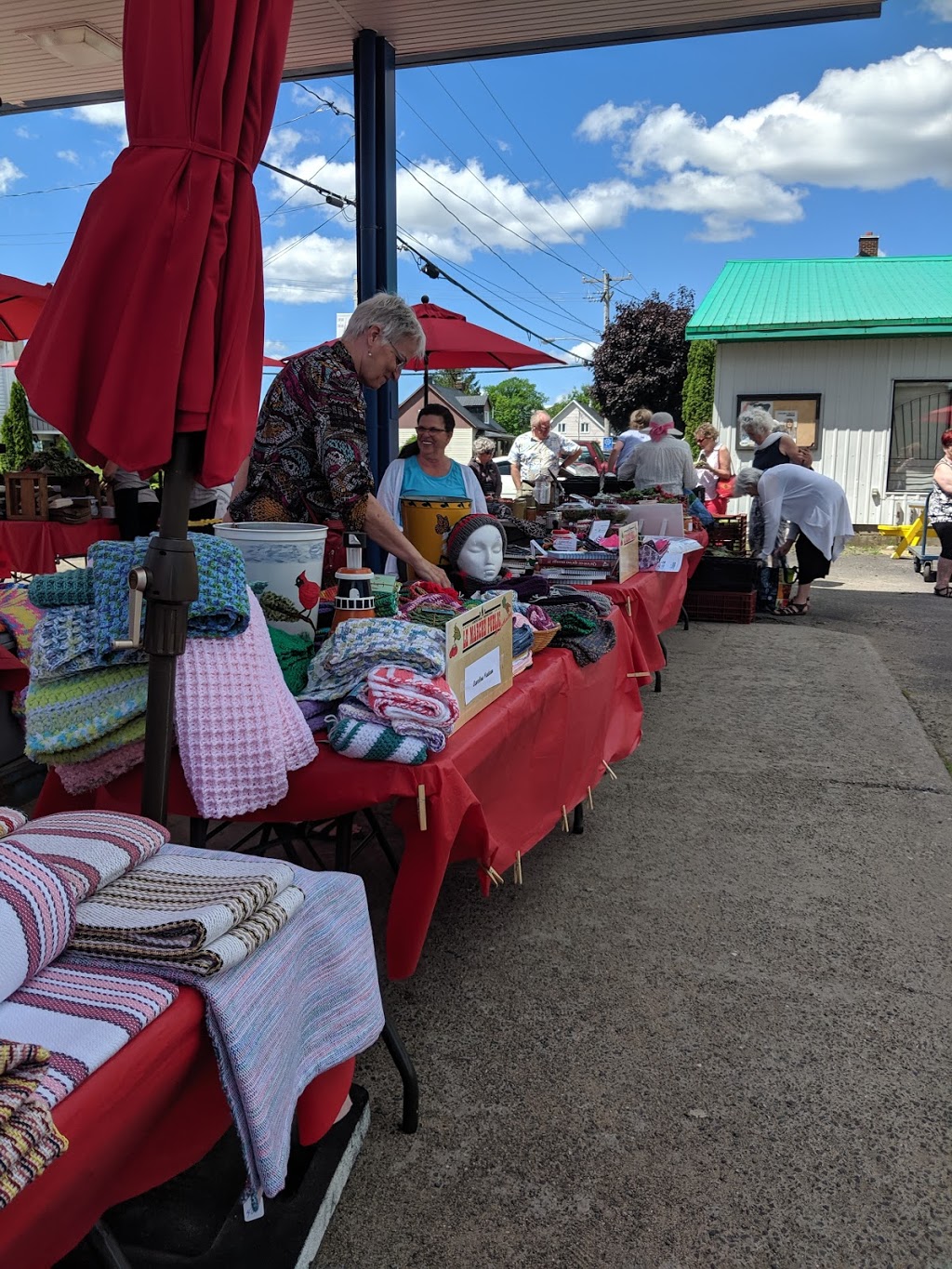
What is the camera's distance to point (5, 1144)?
896mm

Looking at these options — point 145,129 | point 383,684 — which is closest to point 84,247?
point 145,129

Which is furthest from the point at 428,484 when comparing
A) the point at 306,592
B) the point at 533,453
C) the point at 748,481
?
the point at 533,453

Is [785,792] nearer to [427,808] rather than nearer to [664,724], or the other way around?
[664,724]

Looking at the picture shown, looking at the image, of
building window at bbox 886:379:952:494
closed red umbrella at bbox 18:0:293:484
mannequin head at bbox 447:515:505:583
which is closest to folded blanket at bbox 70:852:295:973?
closed red umbrella at bbox 18:0:293:484

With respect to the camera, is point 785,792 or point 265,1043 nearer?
point 265,1043

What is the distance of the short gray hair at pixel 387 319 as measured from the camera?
3.12 meters

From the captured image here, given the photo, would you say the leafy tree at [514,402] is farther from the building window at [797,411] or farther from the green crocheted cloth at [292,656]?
the green crocheted cloth at [292,656]

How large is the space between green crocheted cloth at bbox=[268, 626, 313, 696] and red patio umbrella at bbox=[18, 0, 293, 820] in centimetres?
51

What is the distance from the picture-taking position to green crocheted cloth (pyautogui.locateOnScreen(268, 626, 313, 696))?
2236mm

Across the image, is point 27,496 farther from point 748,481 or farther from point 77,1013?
point 748,481

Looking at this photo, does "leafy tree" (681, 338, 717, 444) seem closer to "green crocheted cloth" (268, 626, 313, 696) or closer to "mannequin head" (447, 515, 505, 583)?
"mannequin head" (447, 515, 505, 583)

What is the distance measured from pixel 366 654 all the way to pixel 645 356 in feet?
82.7

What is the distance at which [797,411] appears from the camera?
15656 mm

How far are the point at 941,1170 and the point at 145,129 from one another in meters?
2.61
